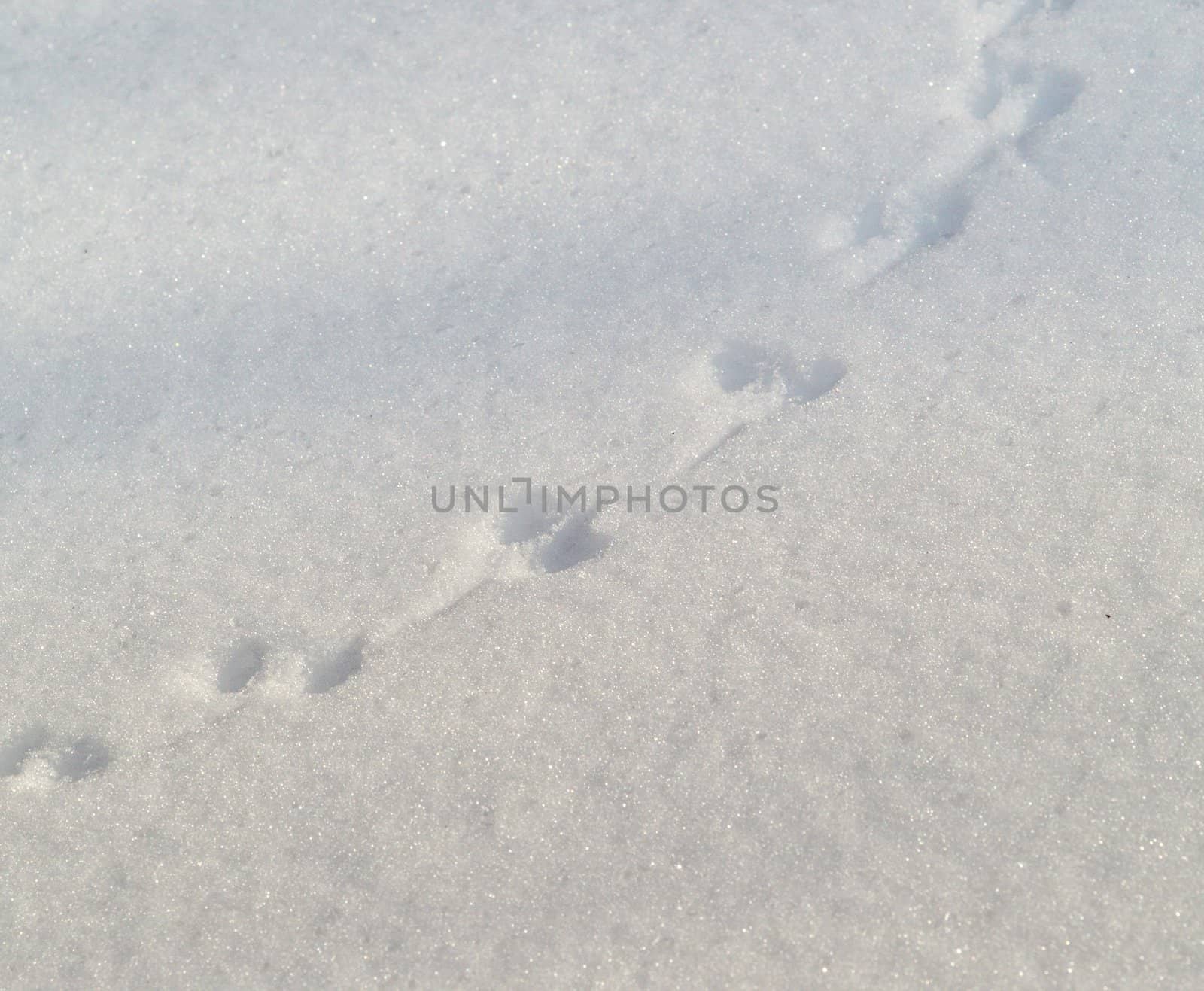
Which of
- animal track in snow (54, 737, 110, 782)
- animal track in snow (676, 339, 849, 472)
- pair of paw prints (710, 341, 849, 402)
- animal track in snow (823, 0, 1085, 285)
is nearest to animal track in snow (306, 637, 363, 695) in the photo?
animal track in snow (54, 737, 110, 782)

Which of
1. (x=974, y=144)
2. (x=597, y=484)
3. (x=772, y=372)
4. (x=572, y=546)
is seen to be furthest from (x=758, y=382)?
(x=974, y=144)

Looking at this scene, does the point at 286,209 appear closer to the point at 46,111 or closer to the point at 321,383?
the point at 321,383

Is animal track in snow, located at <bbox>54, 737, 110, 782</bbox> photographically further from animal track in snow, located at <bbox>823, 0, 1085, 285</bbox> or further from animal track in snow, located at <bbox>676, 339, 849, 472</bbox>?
animal track in snow, located at <bbox>823, 0, 1085, 285</bbox>

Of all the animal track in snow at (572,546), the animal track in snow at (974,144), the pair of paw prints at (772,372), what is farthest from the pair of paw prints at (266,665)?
the animal track in snow at (974,144)

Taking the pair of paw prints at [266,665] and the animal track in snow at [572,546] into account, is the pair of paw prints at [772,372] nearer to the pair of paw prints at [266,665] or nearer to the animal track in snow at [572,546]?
the animal track in snow at [572,546]

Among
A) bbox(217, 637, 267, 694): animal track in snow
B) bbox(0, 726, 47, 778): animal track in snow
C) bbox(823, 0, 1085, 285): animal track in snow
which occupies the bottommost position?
bbox(0, 726, 47, 778): animal track in snow

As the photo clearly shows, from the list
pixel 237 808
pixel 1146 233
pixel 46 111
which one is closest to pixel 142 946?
pixel 237 808

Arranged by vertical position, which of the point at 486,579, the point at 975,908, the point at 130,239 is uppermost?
the point at 130,239
